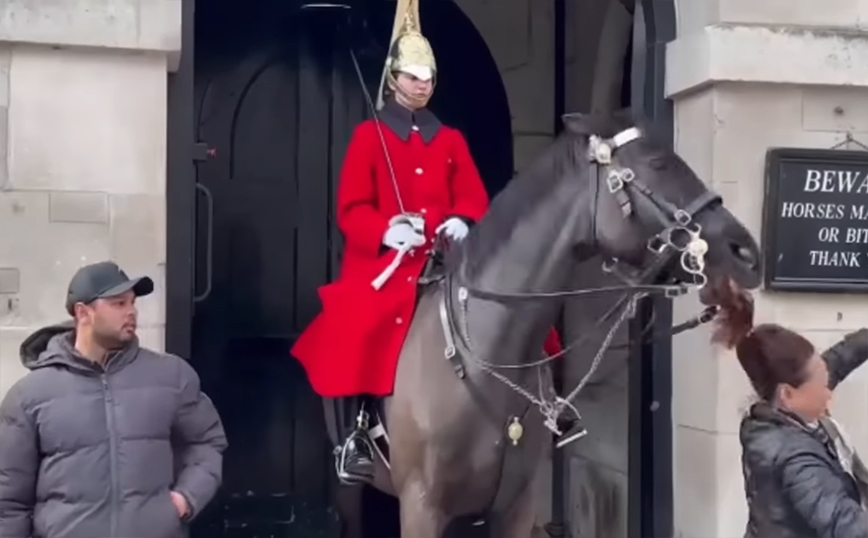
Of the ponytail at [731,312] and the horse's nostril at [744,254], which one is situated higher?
the horse's nostril at [744,254]

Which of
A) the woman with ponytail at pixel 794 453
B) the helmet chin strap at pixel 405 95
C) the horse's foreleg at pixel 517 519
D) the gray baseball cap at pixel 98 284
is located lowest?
the horse's foreleg at pixel 517 519

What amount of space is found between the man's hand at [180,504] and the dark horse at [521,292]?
0.71 meters

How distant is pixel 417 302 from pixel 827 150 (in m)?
1.62

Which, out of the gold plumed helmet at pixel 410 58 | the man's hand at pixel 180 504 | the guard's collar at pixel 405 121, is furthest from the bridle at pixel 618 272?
the man's hand at pixel 180 504

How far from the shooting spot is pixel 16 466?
11.5ft

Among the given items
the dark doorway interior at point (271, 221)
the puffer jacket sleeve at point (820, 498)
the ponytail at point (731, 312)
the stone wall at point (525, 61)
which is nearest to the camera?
the puffer jacket sleeve at point (820, 498)

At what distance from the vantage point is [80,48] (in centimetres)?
439

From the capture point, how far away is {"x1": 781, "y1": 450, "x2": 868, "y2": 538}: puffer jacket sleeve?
3.19 metres

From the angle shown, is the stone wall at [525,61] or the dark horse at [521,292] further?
the stone wall at [525,61]

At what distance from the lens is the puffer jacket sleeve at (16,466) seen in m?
3.52

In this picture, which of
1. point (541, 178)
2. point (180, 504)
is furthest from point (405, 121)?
point (180, 504)

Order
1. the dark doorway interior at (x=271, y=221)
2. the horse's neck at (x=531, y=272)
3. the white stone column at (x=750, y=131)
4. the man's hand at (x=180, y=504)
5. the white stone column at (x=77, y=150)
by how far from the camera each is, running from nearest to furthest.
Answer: the man's hand at (x=180, y=504), the horse's neck at (x=531, y=272), the white stone column at (x=77, y=150), the white stone column at (x=750, y=131), the dark doorway interior at (x=271, y=221)

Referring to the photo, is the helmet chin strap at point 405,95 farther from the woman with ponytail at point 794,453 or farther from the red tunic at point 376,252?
the woman with ponytail at point 794,453

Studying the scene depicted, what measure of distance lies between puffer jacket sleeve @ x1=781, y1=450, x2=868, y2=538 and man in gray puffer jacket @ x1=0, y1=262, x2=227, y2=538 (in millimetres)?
1592
